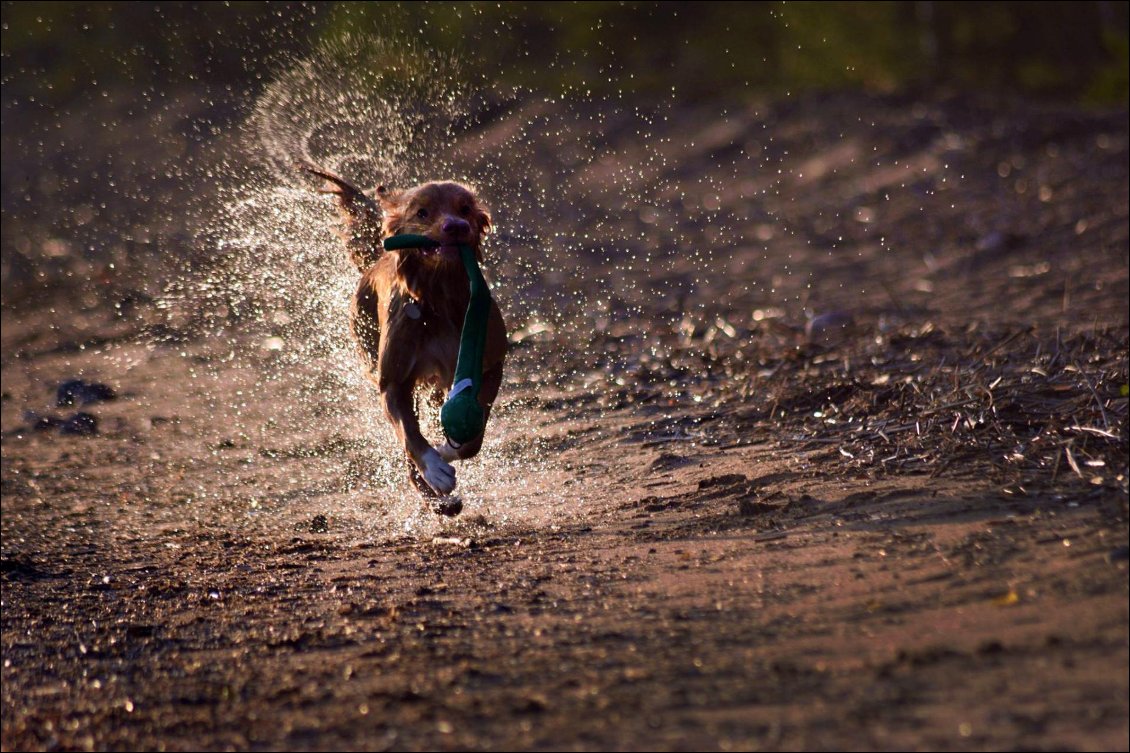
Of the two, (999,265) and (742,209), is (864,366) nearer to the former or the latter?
(999,265)

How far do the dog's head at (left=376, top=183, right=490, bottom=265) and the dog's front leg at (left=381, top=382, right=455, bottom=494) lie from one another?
59 cm

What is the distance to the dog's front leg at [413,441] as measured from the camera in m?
5.61

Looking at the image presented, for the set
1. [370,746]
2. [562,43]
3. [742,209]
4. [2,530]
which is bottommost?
[562,43]

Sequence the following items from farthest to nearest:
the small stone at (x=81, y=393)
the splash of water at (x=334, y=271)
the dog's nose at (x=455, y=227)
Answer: the small stone at (x=81, y=393) → the splash of water at (x=334, y=271) → the dog's nose at (x=455, y=227)

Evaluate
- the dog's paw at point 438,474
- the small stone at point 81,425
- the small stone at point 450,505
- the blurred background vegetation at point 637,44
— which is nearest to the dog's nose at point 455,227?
the dog's paw at point 438,474

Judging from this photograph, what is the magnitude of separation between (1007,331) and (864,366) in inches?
36.6

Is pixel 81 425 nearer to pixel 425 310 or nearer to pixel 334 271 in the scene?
pixel 334 271

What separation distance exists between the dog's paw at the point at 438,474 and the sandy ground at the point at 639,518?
0.60ft

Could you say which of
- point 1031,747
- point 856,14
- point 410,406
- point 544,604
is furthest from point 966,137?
point 1031,747

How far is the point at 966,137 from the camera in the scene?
14.1 m

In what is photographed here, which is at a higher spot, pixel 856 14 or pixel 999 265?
pixel 999 265

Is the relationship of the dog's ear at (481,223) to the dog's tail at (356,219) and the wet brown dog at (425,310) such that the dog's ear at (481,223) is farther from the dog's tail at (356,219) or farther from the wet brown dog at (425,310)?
the dog's tail at (356,219)

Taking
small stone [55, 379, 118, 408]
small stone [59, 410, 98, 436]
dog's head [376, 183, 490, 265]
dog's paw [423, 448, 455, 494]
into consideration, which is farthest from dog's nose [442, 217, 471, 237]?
small stone [55, 379, 118, 408]

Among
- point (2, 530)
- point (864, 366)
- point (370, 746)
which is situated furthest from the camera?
point (864, 366)
